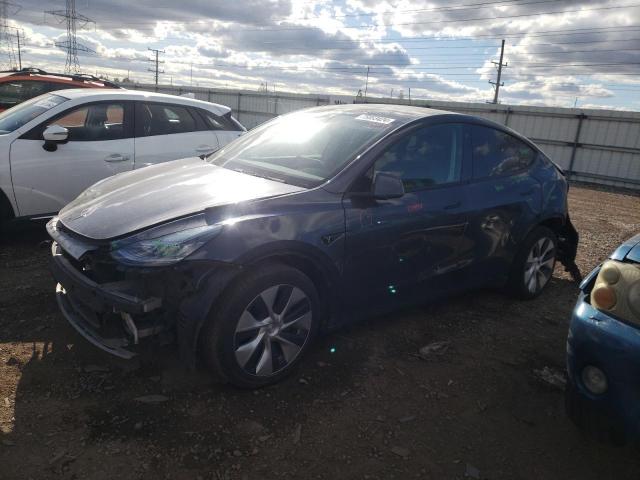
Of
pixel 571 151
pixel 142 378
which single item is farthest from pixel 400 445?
pixel 571 151

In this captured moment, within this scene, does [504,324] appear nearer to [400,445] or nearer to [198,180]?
[400,445]

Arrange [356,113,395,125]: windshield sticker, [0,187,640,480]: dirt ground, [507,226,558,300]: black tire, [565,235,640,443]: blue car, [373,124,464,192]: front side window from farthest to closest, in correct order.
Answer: [507,226,558,300]: black tire, [356,113,395,125]: windshield sticker, [373,124,464,192]: front side window, [0,187,640,480]: dirt ground, [565,235,640,443]: blue car

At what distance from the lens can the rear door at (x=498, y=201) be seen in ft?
12.5

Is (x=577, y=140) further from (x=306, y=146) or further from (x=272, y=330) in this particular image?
(x=272, y=330)

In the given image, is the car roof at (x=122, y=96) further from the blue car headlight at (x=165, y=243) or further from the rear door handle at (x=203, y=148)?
the blue car headlight at (x=165, y=243)

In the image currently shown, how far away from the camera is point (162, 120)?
5.76 meters

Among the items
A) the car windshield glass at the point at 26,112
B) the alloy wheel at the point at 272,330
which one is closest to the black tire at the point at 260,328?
the alloy wheel at the point at 272,330

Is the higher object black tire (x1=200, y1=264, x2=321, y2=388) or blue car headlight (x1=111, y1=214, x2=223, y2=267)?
blue car headlight (x1=111, y1=214, x2=223, y2=267)

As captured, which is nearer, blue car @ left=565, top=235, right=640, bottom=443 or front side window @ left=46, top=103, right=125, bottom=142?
blue car @ left=565, top=235, right=640, bottom=443

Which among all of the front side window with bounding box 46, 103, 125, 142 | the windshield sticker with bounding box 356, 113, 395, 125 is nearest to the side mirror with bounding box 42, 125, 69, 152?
the front side window with bounding box 46, 103, 125, 142

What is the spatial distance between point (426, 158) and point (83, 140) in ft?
12.1

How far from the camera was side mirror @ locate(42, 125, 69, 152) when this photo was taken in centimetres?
487

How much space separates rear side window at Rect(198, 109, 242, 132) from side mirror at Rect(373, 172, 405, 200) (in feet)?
12.1

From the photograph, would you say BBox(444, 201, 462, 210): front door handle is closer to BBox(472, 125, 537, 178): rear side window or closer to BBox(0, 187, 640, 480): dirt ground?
BBox(472, 125, 537, 178): rear side window
